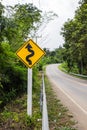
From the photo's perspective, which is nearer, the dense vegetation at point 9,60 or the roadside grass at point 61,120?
the roadside grass at point 61,120

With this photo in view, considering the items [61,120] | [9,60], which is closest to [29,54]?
[61,120]

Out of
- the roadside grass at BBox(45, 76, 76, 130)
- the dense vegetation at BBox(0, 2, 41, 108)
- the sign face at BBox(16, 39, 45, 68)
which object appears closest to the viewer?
the roadside grass at BBox(45, 76, 76, 130)

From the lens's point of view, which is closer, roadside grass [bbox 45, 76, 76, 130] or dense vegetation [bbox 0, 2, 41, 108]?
roadside grass [bbox 45, 76, 76, 130]

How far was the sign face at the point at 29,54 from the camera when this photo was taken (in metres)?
11.1

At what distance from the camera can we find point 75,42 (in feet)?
167

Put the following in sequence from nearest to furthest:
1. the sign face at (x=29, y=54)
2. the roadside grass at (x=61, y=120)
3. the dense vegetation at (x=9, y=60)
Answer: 1. the roadside grass at (x=61, y=120)
2. the sign face at (x=29, y=54)
3. the dense vegetation at (x=9, y=60)

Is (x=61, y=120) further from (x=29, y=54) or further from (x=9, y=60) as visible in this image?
(x=9, y=60)


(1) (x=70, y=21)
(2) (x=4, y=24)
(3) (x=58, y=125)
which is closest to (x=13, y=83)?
(2) (x=4, y=24)

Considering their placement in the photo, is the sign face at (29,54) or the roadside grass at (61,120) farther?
the sign face at (29,54)

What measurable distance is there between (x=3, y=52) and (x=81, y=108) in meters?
4.53

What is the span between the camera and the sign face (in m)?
11.1

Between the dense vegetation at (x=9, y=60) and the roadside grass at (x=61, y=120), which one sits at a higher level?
the dense vegetation at (x=9, y=60)

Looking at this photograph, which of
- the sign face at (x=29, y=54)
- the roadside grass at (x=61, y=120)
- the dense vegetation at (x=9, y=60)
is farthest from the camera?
the dense vegetation at (x=9, y=60)

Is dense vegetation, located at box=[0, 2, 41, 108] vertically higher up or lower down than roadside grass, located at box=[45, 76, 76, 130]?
higher up
